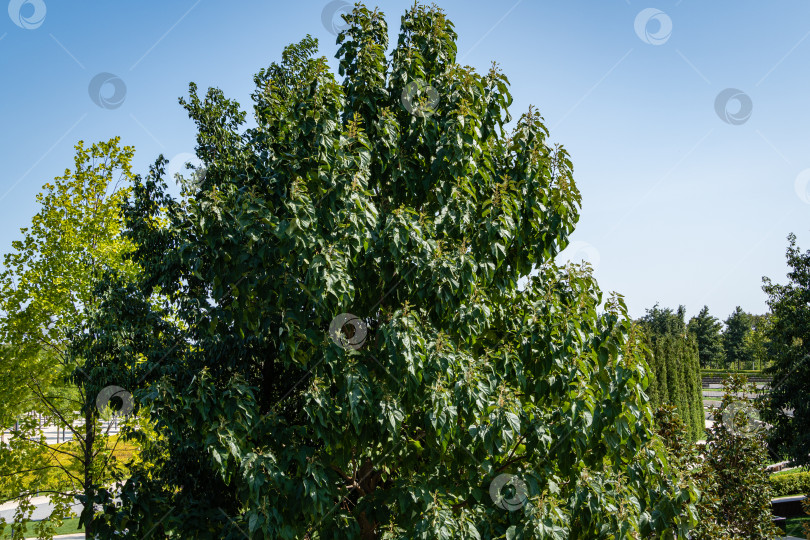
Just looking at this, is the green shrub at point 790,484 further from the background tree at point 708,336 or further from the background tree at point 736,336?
the background tree at point 736,336

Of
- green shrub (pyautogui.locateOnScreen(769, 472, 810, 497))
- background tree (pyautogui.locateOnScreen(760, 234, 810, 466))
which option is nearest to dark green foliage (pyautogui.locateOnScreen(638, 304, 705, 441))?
green shrub (pyautogui.locateOnScreen(769, 472, 810, 497))

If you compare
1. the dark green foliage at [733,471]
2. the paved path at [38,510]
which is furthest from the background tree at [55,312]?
the paved path at [38,510]

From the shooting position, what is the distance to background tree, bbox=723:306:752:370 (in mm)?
82938

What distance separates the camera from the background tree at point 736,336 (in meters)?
82.9

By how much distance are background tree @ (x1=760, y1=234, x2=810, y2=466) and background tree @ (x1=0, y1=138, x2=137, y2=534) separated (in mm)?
21795

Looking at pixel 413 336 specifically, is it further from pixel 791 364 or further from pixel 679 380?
pixel 679 380

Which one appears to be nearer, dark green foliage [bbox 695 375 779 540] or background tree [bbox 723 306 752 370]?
dark green foliage [bbox 695 375 779 540]

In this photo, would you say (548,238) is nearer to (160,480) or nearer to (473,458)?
(473,458)

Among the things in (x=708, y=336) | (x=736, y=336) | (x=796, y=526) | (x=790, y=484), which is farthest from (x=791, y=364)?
(x=736, y=336)

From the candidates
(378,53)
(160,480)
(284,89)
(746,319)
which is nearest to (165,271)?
(160,480)

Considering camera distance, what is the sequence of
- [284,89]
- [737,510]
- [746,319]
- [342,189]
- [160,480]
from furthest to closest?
[746,319] < [737,510] < [284,89] < [160,480] < [342,189]

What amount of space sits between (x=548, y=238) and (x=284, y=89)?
17.9ft

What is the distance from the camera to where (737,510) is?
36.4 ft

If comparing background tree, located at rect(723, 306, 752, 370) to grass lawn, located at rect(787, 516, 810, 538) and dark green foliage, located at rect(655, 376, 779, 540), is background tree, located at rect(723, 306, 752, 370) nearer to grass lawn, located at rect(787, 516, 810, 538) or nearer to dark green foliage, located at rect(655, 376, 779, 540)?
grass lawn, located at rect(787, 516, 810, 538)
